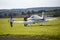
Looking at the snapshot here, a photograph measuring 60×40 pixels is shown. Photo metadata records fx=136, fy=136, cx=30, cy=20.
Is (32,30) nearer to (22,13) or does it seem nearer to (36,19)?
(36,19)

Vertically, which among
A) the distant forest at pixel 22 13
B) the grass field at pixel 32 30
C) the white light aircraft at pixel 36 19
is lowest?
the grass field at pixel 32 30

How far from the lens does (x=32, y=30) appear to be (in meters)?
1.95

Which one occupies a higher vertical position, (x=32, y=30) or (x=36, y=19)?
(x=36, y=19)

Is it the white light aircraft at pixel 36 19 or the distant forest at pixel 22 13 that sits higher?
the distant forest at pixel 22 13

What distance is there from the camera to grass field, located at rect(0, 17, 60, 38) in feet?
6.23

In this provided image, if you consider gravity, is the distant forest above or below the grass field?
above

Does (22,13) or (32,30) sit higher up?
(22,13)

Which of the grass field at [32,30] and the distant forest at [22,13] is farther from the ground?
the distant forest at [22,13]

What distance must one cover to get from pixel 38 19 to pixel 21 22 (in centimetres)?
25

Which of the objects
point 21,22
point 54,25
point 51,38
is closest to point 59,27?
point 54,25

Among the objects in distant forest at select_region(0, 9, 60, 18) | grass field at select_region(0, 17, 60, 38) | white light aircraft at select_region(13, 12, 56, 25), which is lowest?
grass field at select_region(0, 17, 60, 38)

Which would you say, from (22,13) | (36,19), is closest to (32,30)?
(36,19)

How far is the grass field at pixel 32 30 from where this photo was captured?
1.90 meters

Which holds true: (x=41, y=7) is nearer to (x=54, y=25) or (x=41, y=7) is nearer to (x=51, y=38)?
(x=54, y=25)
